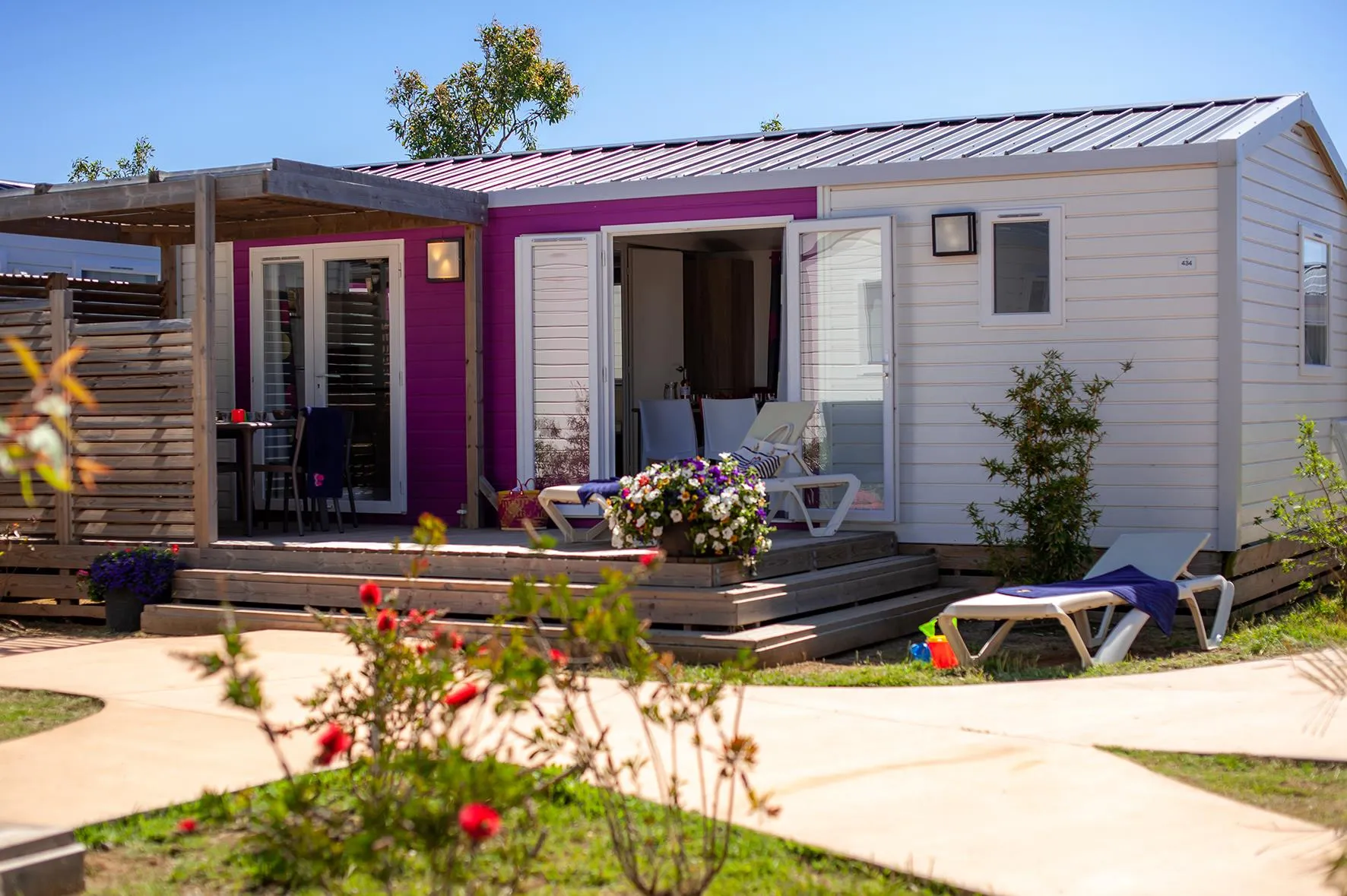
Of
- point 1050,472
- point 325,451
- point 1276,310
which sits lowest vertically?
point 1050,472

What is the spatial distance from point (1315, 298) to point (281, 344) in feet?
24.1

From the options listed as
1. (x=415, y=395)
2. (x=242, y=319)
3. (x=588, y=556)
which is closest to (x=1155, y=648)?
(x=588, y=556)

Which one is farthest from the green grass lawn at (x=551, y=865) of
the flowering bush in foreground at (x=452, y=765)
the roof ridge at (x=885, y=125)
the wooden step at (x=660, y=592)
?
the roof ridge at (x=885, y=125)

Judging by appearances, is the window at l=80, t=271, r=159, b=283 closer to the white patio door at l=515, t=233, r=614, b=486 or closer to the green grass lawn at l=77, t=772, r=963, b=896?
the white patio door at l=515, t=233, r=614, b=486

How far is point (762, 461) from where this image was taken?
8531 mm

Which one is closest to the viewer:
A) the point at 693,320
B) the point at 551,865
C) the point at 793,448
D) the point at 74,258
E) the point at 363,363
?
the point at 551,865

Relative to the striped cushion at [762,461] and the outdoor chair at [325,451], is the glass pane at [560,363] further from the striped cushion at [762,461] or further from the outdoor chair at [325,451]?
the striped cushion at [762,461]

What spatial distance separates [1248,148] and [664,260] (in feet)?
17.1

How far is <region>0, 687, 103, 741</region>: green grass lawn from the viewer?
5.39 metres

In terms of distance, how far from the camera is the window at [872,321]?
8.90 metres

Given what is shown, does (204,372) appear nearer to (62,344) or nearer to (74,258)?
(62,344)

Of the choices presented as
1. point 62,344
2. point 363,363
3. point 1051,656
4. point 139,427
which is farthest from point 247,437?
point 1051,656

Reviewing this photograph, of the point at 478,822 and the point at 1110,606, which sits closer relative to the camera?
the point at 478,822

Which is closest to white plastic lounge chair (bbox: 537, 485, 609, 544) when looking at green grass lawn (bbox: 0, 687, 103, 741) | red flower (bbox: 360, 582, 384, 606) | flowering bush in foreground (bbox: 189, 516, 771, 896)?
green grass lawn (bbox: 0, 687, 103, 741)
